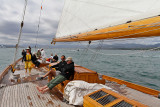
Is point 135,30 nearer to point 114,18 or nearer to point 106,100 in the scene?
point 114,18

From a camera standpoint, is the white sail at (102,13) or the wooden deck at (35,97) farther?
the wooden deck at (35,97)

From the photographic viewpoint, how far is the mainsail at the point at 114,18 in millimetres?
1840

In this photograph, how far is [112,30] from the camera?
2328 millimetres

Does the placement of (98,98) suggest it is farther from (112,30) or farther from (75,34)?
(75,34)

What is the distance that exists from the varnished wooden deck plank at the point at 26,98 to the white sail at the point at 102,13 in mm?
2272

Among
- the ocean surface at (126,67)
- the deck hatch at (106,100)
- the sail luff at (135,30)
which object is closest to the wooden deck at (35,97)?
the ocean surface at (126,67)

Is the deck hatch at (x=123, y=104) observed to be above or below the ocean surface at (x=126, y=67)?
above

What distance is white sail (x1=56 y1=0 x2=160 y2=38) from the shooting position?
6.35ft

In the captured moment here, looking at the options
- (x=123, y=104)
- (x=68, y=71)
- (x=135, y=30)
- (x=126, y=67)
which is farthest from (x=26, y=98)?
(x=126, y=67)

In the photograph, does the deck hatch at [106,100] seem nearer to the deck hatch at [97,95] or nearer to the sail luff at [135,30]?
the deck hatch at [97,95]

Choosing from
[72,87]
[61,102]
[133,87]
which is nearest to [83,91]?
[72,87]

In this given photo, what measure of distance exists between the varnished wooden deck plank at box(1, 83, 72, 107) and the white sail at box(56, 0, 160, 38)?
89.5 inches

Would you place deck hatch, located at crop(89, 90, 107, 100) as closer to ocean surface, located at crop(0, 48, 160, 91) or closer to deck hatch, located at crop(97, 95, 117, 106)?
deck hatch, located at crop(97, 95, 117, 106)

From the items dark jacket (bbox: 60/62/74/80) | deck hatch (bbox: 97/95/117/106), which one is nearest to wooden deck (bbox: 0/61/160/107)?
dark jacket (bbox: 60/62/74/80)
